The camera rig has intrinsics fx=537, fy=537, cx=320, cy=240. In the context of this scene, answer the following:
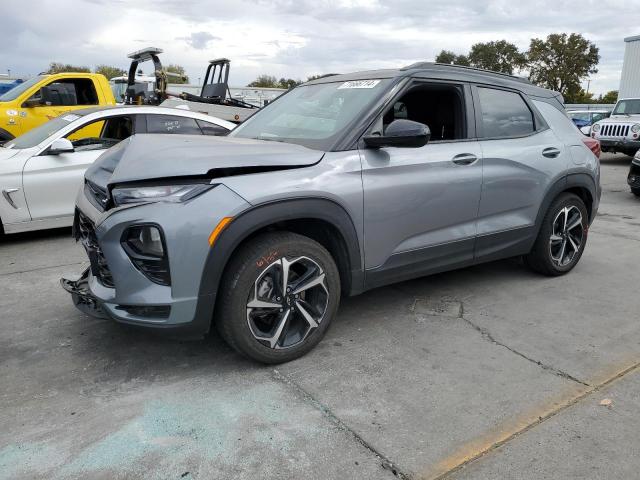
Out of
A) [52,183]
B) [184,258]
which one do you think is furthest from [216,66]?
[184,258]

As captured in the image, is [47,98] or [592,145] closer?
[592,145]

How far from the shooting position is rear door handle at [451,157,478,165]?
3.73m

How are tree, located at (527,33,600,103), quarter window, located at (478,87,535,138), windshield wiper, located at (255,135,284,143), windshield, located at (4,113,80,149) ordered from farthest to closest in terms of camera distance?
tree, located at (527,33,600,103), windshield, located at (4,113,80,149), quarter window, located at (478,87,535,138), windshield wiper, located at (255,135,284,143)

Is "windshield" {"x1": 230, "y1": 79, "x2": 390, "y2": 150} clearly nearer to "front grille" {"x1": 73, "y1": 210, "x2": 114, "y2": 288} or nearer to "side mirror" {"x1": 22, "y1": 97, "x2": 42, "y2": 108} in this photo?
"front grille" {"x1": 73, "y1": 210, "x2": 114, "y2": 288}

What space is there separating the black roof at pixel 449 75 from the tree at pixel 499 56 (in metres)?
55.8

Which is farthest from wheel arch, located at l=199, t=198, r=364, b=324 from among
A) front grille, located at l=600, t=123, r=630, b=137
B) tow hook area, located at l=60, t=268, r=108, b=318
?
front grille, located at l=600, t=123, r=630, b=137

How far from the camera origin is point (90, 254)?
310cm

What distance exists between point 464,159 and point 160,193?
2.13 meters

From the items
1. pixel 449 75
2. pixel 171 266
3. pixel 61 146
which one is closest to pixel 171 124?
pixel 61 146

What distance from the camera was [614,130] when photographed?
14648mm

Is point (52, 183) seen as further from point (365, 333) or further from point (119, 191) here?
point (365, 333)

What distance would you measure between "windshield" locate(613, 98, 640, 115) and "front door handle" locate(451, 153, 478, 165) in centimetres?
1419

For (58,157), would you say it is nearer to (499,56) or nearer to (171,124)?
(171,124)

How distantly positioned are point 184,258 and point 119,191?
505 mm
